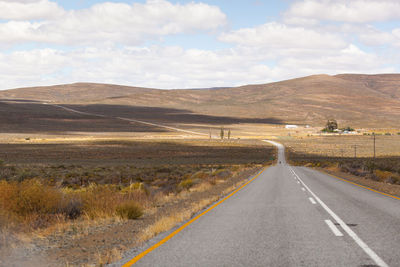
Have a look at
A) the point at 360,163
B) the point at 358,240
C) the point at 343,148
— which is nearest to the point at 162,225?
the point at 358,240

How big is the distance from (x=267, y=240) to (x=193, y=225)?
91.1 inches

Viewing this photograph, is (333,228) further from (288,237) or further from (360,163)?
(360,163)

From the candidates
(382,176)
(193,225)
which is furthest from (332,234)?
(382,176)

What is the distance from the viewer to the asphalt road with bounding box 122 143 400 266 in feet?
21.9

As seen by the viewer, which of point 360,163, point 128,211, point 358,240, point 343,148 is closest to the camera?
point 358,240

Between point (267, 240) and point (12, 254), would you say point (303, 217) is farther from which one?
point (12, 254)

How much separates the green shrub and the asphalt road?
1.81 meters

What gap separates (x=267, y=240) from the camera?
26.8 feet

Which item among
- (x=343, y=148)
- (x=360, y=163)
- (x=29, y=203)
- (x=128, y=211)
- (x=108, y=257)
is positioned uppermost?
(x=29, y=203)

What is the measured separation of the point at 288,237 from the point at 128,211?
15.4 ft

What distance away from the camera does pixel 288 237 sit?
844 cm

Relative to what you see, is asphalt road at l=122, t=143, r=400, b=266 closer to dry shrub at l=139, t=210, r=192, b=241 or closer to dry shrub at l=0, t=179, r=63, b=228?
dry shrub at l=139, t=210, r=192, b=241

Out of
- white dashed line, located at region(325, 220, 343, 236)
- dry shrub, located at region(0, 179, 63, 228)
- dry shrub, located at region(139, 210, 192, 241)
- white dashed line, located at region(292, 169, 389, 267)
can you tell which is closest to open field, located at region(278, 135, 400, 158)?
white dashed line, located at region(292, 169, 389, 267)

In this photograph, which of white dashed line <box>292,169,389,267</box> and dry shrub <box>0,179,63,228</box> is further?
dry shrub <box>0,179,63,228</box>
